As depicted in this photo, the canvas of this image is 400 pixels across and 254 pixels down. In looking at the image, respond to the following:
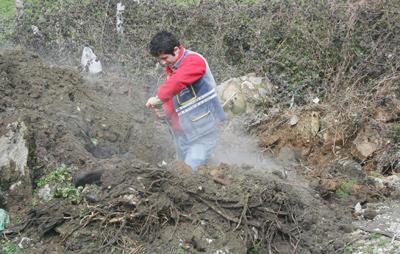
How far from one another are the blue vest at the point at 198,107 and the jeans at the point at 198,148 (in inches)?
3.0

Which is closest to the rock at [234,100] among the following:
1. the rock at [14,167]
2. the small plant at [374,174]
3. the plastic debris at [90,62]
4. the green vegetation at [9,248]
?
the plastic debris at [90,62]

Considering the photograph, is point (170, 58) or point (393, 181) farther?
point (393, 181)

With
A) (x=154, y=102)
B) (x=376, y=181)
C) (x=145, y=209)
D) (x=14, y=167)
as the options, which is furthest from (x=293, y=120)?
(x=14, y=167)

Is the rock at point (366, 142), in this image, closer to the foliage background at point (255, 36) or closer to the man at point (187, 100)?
the foliage background at point (255, 36)

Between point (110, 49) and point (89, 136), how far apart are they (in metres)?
A: 4.42

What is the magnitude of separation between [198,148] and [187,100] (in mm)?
612

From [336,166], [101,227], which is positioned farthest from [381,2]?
[101,227]

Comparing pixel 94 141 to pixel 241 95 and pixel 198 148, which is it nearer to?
pixel 198 148

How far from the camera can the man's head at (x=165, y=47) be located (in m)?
5.93

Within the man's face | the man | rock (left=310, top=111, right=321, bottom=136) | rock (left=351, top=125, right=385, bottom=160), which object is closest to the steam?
rock (left=310, top=111, right=321, bottom=136)

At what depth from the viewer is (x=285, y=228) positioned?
17.6 feet

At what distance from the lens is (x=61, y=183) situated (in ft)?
17.5

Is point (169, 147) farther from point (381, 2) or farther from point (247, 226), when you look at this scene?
point (381, 2)

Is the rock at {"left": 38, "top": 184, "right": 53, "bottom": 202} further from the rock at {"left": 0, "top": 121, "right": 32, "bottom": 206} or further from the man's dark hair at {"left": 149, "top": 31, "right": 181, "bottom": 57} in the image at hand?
the man's dark hair at {"left": 149, "top": 31, "right": 181, "bottom": 57}
